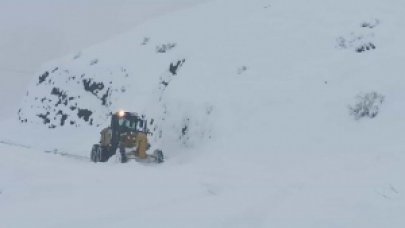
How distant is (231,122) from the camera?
1847 centimetres

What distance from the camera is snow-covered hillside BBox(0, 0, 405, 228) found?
24.2ft

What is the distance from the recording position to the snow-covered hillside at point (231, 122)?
7379 millimetres

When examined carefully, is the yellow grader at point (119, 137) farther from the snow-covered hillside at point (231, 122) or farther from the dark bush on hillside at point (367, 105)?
the dark bush on hillside at point (367, 105)

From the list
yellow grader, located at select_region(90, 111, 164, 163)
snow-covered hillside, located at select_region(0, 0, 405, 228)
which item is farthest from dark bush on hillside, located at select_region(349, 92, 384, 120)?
yellow grader, located at select_region(90, 111, 164, 163)

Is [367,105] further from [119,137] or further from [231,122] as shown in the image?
[119,137]

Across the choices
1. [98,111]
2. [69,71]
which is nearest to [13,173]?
[98,111]

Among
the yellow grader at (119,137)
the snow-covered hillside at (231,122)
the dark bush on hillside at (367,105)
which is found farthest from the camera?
the yellow grader at (119,137)

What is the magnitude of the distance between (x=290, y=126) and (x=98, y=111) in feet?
52.3

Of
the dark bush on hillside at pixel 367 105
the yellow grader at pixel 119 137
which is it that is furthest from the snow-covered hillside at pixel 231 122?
the yellow grader at pixel 119 137

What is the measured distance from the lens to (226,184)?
10.0 metres

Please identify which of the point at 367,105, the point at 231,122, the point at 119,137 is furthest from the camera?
the point at 119,137

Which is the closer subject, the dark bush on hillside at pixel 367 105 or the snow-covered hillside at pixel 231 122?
the snow-covered hillside at pixel 231 122

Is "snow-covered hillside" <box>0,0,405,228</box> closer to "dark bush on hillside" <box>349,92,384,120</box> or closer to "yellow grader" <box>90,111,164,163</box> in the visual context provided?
"dark bush on hillside" <box>349,92,384,120</box>

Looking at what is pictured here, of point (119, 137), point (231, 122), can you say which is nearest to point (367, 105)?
point (231, 122)
